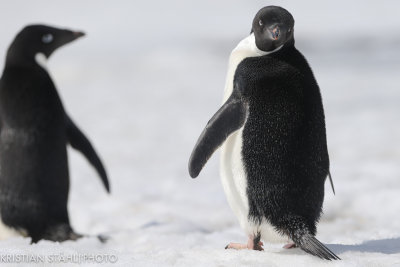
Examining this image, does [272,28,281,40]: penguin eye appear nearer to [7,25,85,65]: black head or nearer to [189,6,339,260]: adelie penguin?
[189,6,339,260]: adelie penguin

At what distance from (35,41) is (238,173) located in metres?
2.07

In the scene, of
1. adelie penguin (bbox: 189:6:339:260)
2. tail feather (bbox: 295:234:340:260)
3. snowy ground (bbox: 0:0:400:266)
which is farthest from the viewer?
snowy ground (bbox: 0:0:400:266)

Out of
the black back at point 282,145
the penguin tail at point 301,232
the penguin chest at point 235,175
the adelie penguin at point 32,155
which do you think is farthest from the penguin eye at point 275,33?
the adelie penguin at point 32,155

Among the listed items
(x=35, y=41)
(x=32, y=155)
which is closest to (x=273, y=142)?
(x=32, y=155)

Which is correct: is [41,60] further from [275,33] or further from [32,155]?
[275,33]

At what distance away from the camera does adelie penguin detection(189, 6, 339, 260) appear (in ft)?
8.62

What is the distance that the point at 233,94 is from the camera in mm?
2744

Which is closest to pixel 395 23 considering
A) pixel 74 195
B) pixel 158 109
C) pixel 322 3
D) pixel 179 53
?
pixel 322 3

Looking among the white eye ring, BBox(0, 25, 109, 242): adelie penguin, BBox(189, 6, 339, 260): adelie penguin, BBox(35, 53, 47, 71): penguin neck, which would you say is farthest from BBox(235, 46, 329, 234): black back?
the white eye ring

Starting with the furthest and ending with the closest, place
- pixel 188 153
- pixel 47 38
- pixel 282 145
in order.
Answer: pixel 188 153
pixel 47 38
pixel 282 145

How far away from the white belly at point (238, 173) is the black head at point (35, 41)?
1749 mm

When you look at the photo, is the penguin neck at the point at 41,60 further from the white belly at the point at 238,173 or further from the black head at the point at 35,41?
the white belly at the point at 238,173

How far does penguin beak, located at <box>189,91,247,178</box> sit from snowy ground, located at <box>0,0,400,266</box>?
369 millimetres

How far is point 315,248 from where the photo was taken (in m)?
2.53
